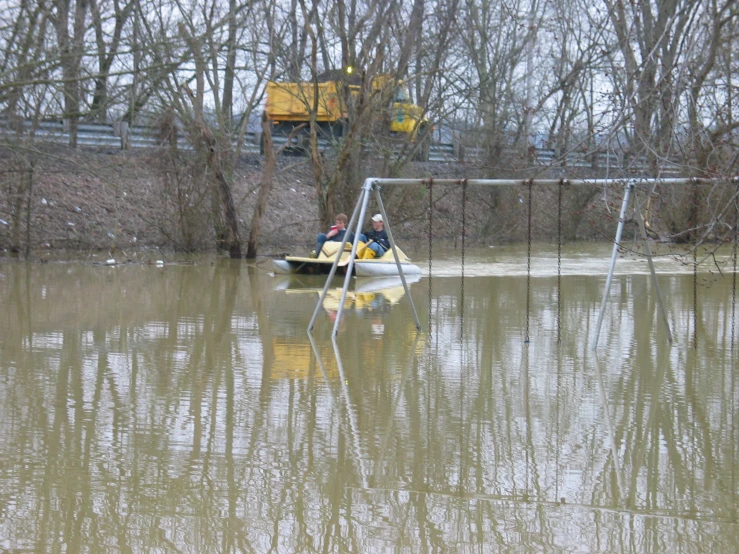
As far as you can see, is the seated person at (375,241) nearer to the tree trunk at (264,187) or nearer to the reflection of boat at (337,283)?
the reflection of boat at (337,283)

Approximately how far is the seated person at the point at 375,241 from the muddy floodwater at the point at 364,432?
20.1 ft

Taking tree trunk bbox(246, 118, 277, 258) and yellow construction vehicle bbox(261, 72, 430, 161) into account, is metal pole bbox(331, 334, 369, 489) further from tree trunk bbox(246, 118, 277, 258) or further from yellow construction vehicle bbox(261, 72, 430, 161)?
yellow construction vehicle bbox(261, 72, 430, 161)

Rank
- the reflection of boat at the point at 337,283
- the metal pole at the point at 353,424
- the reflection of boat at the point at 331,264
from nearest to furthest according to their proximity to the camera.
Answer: the metal pole at the point at 353,424 → the reflection of boat at the point at 337,283 → the reflection of boat at the point at 331,264

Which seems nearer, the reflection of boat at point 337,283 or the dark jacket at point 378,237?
the reflection of boat at point 337,283

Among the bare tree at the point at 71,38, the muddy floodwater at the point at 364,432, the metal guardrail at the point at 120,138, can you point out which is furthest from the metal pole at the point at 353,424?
the metal guardrail at the point at 120,138

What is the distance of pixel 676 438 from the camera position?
293 inches

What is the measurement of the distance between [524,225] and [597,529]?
3202 centimetres

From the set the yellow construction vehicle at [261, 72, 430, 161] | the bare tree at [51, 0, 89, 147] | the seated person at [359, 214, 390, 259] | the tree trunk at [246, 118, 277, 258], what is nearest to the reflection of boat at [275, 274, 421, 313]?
the seated person at [359, 214, 390, 259]

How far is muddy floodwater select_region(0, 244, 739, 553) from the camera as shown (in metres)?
5.38

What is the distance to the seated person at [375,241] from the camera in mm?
20922

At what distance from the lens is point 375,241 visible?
69.2ft

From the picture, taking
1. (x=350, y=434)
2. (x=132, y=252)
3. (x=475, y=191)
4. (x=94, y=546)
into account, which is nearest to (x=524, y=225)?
(x=475, y=191)

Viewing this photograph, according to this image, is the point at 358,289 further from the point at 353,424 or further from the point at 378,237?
the point at 353,424

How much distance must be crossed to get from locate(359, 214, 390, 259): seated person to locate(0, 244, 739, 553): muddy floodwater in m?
6.13
